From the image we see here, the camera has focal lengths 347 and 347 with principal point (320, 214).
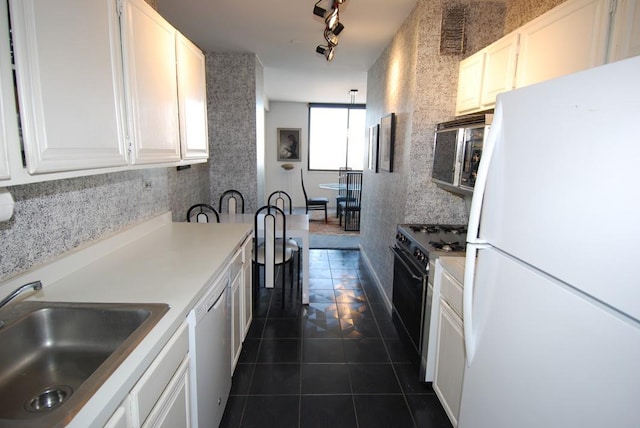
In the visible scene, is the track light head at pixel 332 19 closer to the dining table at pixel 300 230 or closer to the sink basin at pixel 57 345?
the dining table at pixel 300 230

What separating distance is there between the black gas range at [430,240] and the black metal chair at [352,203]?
3.70m

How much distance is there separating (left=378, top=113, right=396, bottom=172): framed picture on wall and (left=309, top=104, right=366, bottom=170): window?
192 inches

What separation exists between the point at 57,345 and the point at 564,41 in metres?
2.35

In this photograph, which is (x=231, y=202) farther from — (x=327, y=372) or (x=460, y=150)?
(x=460, y=150)

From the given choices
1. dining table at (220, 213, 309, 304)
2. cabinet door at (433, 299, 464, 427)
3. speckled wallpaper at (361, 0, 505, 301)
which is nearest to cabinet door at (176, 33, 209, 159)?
dining table at (220, 213, 309, 304)

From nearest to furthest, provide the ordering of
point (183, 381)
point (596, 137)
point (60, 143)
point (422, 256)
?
point (596, 137) < point (60, 143) < point (183, 381) < point (422, 256)

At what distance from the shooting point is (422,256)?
213cm

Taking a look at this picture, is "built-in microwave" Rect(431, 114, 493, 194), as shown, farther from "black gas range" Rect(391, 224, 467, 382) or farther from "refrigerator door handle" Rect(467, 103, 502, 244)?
"refrigerator door handle" Rect(467, 103, 502, 244)

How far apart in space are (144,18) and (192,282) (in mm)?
1194

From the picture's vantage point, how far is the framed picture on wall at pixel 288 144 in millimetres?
8477

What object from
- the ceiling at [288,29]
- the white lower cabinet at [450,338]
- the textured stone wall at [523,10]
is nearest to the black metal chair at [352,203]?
the ceiling at [288,29]

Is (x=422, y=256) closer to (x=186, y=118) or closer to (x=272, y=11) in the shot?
(x=186, y=118)

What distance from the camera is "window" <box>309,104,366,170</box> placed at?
8.51 m

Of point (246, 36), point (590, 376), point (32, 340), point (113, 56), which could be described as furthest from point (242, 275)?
point (246, 36)
